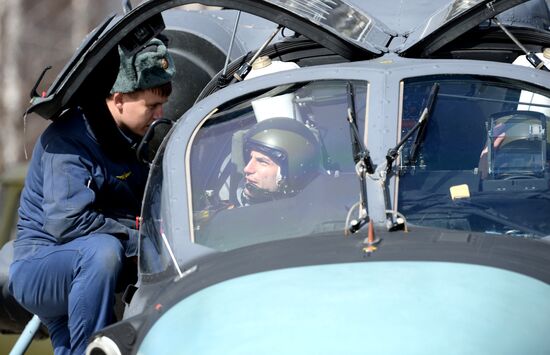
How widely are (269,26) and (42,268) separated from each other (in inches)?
108

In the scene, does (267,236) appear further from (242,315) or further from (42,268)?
(42,268)

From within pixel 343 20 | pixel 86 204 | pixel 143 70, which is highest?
pixel 343 20

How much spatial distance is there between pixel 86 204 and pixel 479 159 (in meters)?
1.71

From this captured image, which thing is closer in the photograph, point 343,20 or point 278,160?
point 278,160

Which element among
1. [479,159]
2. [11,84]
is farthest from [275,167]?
[11,84]

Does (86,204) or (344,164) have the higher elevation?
(344,164)

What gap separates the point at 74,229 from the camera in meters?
5.49

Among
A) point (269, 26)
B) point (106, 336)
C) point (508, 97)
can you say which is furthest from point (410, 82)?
point (269, 26)

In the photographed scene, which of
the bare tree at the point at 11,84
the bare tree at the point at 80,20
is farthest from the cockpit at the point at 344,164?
the bare tree at the point at 80,20

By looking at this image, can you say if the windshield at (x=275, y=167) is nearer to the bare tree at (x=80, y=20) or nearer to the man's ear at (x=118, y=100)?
the man's ear at (x=118, y=100)

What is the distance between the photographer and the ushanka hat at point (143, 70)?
18.9 feet

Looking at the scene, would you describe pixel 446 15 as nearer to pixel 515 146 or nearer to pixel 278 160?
pixel 515 146

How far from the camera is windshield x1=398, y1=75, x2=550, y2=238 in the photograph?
470cm

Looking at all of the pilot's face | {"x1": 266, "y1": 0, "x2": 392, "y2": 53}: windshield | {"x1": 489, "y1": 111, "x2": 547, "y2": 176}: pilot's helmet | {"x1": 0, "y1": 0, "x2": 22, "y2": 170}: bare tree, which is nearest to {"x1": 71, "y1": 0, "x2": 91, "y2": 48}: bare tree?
{"x1": 0, "y1": 0, "x2": 22, "y2": 170}: bare tree
